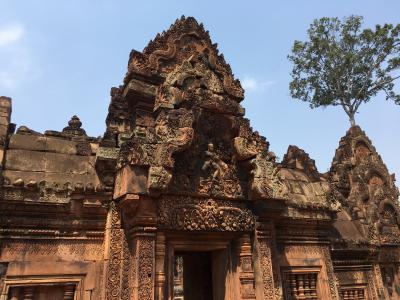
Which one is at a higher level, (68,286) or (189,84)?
(189,84)

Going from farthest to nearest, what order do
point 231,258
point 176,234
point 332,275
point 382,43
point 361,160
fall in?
point 382,43 → point 361,160 → point 332,275 → point 231,258 → point 176,234

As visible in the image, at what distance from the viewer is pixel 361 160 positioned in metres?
10.5

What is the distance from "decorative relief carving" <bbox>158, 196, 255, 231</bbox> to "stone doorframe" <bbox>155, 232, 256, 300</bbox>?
0.66 ft

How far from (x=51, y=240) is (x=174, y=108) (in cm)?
293

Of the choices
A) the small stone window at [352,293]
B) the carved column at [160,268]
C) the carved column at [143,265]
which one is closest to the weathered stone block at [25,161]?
the carved column at [143,265]

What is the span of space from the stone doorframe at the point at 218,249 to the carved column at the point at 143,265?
0.52 ft

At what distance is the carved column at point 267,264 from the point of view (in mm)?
6348

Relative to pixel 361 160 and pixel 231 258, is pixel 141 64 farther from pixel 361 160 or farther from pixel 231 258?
pixel 361 160

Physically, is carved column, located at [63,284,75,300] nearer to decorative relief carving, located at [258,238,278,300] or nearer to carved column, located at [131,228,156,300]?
carved column, located at [131,228,156,300]

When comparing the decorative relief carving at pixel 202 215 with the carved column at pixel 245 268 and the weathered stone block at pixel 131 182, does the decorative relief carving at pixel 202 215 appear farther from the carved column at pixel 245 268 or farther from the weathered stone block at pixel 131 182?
the weathered stone block at pixel 131 182

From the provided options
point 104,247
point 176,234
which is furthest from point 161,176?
point 104,247

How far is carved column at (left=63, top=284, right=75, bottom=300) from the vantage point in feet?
18.0

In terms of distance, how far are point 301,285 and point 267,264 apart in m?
1.63

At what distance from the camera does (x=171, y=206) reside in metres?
5.92
